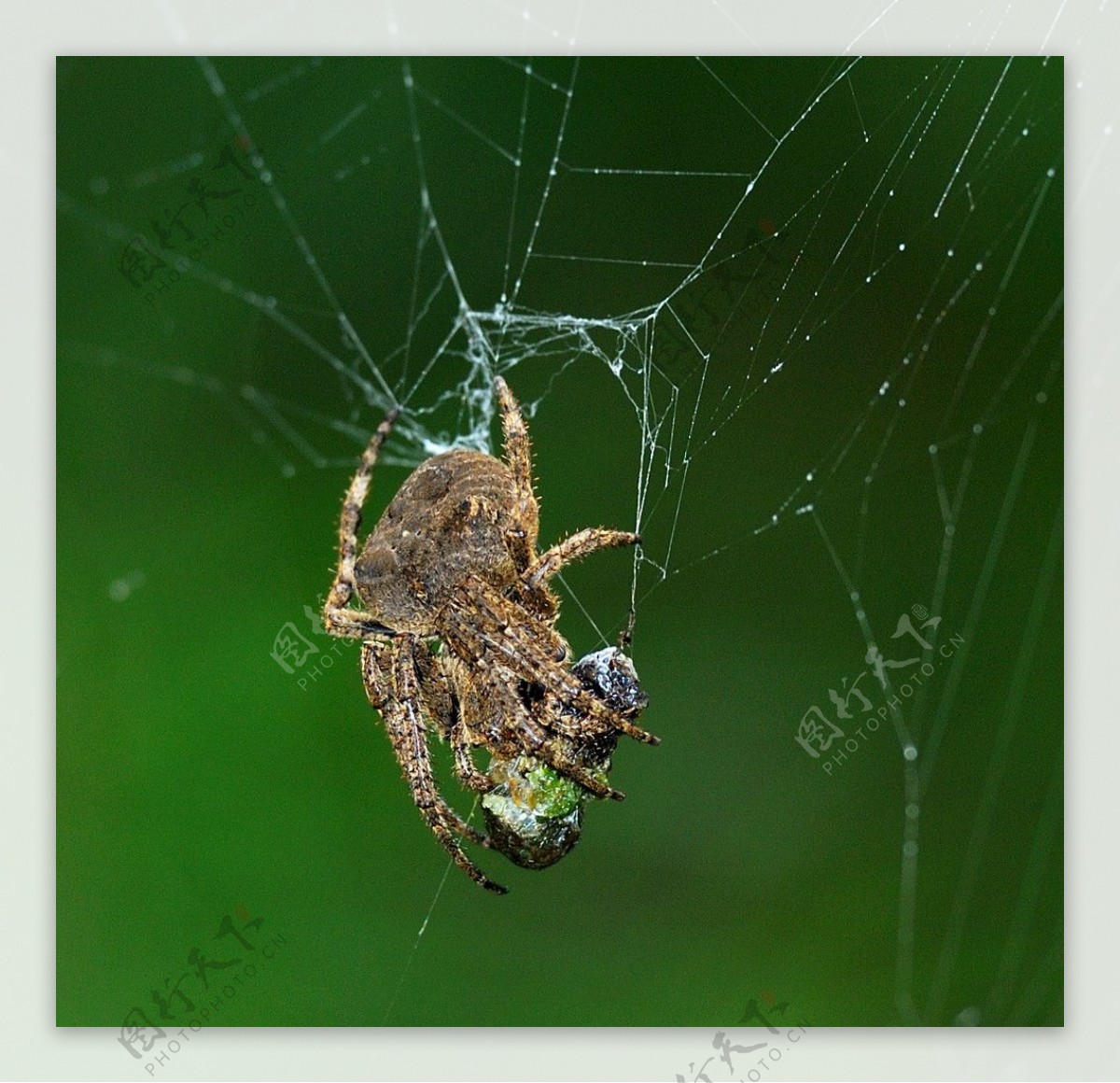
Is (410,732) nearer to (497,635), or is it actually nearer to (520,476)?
(497,635)

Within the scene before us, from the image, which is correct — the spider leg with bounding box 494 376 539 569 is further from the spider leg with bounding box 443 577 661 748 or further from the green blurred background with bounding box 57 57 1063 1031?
the green blurred background with bounding box 57 57 1063 1031

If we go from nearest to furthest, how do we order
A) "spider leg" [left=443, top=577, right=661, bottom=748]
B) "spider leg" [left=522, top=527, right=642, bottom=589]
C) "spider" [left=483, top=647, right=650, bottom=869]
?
"spider" [left=483, top=647, right=650, bottom=869] < "spider leg" [left=443, top=577, right=661, bottom=748] < "spider leg" [left=522, top=527, right=642, bottom=589]

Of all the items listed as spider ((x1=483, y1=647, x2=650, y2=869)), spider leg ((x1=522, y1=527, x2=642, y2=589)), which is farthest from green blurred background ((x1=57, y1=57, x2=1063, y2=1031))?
spider ((x1=483, y1=647, x2=650, y2=869))

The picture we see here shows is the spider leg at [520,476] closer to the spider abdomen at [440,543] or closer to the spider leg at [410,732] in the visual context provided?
the spider abdomen at [440,543]

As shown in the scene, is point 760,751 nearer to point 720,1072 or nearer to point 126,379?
point 720,1072

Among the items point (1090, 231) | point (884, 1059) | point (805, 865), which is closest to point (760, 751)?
point (805, 865)

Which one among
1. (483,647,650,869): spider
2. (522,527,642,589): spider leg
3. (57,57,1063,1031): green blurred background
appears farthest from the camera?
(57,57,1063,1031): green blurred background

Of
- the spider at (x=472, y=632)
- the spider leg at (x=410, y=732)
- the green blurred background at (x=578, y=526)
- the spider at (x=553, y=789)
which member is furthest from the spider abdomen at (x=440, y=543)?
the green blurred background at (x=578, y=526)
